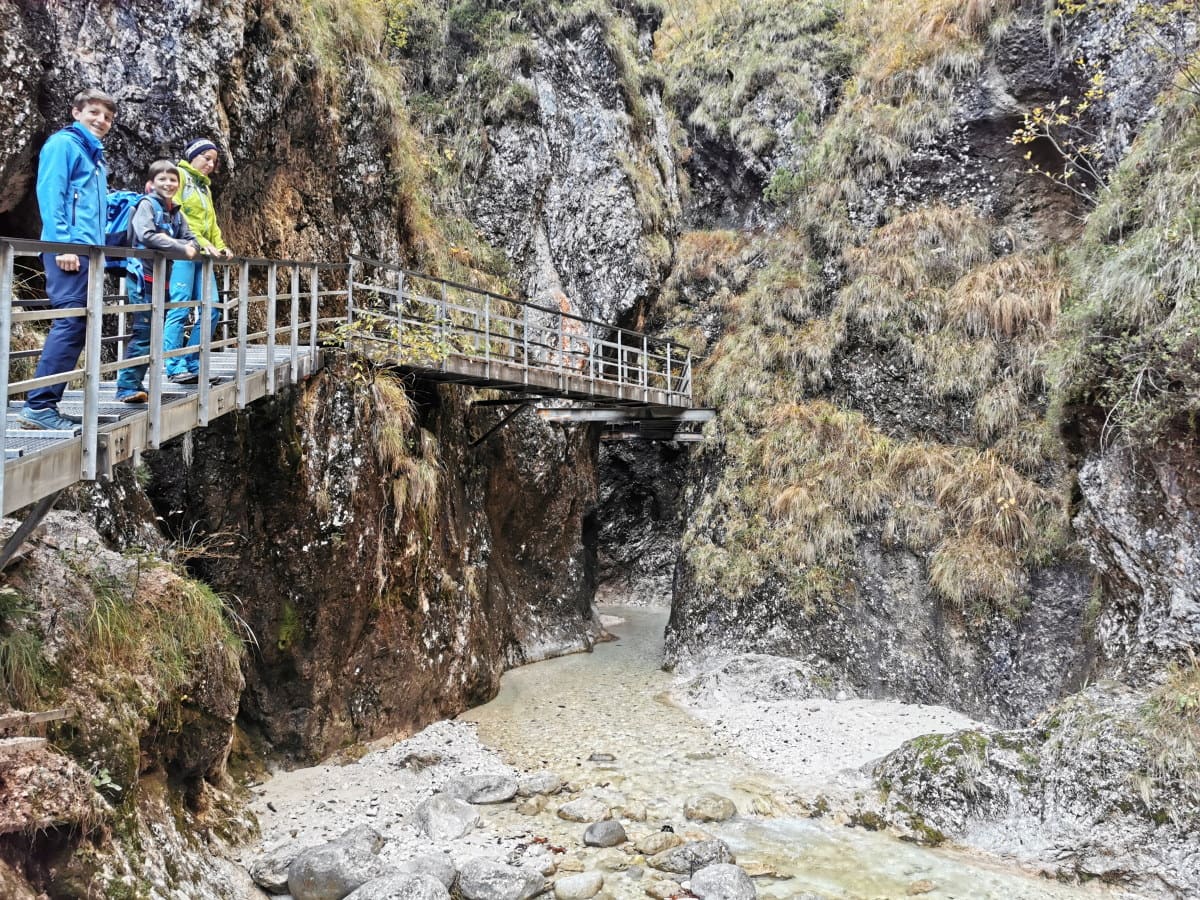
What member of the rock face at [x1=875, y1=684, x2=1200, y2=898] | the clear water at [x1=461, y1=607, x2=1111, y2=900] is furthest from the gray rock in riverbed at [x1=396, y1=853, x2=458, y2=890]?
the rock face at [x1=875, y1=684, x2=1200, y2=898]

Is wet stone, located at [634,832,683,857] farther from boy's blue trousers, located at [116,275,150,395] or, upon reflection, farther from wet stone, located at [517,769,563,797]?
boy's blue trousers, located at [116,275,150,395]

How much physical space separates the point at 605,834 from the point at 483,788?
1672 millimetres

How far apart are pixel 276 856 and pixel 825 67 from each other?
19.7 m

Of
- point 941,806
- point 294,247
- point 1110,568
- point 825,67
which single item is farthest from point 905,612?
point 825,67

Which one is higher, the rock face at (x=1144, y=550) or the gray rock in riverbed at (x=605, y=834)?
the rock face at (x=1144, y=550)

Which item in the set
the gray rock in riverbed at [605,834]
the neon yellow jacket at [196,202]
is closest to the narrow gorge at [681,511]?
the gray rock in riverbed at [605,834]

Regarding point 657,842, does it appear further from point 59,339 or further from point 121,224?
point 121,224

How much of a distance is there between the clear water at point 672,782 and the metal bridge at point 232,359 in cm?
483

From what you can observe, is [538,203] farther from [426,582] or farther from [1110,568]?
[1110,568]

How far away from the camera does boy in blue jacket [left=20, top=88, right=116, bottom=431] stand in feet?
13.4

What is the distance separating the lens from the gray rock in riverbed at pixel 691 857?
6.41 metres

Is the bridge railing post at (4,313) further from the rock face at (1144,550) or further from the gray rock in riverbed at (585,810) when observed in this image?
the rock face at (1144,550)

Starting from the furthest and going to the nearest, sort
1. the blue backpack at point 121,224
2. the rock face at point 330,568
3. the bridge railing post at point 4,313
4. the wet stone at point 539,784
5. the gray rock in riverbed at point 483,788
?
the rock face at point 330,568 → the wet stone at point 539,784 → the gray rock in riverbed at point 483,788 → the blue backpack at point 121,224 → the bridge railing post at point 4,313

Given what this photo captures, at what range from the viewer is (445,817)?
7.13m
